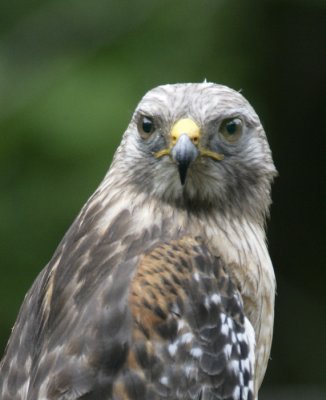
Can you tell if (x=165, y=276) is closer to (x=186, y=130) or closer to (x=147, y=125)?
(x=186, y=130)

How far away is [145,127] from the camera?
6.69 metres

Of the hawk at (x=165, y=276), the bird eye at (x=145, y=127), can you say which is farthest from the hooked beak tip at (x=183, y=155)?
the bird eye at (x=145, y=127)

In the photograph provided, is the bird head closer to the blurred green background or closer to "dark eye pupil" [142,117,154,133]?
"dark eye pupil" [142,117,154,133]

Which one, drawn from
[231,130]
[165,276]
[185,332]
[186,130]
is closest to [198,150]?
[186,130]

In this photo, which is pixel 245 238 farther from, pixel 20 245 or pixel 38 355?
pixel 20 245

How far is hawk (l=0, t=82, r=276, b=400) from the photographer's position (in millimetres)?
5988

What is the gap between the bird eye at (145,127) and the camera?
665 centimetres

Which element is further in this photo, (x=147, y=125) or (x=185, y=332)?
(x=147, y=125)

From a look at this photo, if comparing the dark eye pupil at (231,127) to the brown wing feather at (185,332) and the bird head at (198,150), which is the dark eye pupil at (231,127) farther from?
the brown wing feather at (185,332)

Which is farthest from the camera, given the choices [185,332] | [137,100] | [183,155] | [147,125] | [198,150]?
[137,100]

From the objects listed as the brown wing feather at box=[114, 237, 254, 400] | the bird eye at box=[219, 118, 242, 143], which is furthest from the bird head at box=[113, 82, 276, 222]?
the brown wing feather at box=[114, 237, 254, 400]

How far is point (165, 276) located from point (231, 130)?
867 millimetres

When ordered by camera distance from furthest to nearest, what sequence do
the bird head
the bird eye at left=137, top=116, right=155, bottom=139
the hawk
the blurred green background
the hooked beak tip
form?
the blurred green background, the bird eye at left=137, top=116, right=155, bottom=139, the bird head, the hooked beak tip, the hawk

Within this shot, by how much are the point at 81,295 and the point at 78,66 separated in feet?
13.2
